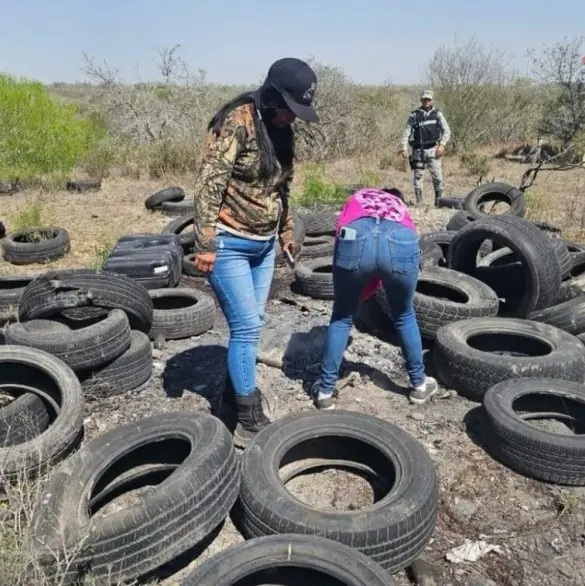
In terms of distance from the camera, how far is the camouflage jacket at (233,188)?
10.8 ft

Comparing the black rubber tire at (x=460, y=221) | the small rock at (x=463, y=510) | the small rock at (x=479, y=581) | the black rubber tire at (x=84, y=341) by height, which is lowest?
the small rock at (x=479, y=581)

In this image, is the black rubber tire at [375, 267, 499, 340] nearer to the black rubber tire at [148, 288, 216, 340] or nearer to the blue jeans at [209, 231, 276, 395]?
the black rubber tire at [148, 288, 216, 340]

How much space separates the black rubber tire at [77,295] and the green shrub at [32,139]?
1026 centimetres

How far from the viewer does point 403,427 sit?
14.3 feet

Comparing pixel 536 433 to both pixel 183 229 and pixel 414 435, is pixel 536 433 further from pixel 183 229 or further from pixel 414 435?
pixel 183 229

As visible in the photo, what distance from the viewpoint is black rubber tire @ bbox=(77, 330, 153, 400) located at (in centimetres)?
470

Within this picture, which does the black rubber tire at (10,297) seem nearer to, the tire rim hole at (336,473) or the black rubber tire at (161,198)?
the tire rim hole at (336,473)

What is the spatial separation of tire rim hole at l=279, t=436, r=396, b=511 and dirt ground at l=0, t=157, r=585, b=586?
0.04ft

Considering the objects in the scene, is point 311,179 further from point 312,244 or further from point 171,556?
point 171,556

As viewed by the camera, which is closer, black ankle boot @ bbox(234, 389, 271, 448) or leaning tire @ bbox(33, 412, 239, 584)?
leaning tire @ bbox(33, 412, 239, 584)

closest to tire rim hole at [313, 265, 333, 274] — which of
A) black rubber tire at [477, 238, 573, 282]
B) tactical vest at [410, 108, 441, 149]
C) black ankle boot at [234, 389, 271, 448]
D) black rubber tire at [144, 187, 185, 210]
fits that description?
black rubber tire at [477, 238, 573, 282]

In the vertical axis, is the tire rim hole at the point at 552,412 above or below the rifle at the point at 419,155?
below

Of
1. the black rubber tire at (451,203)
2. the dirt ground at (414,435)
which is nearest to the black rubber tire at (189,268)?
the dirt ground at (414,435)

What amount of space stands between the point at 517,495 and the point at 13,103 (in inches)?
597
